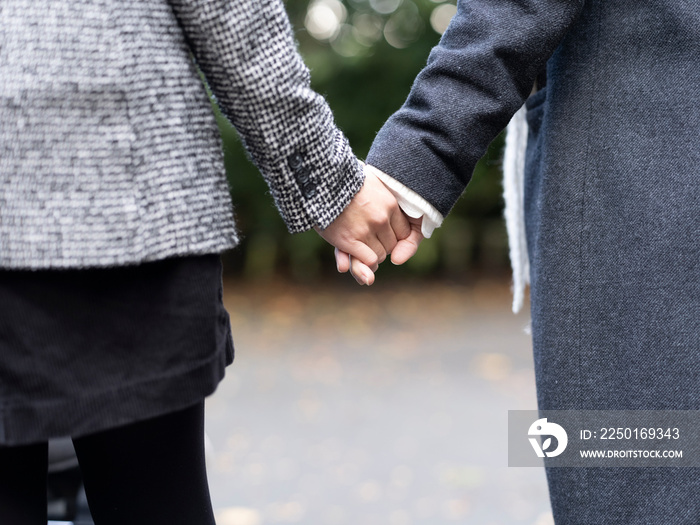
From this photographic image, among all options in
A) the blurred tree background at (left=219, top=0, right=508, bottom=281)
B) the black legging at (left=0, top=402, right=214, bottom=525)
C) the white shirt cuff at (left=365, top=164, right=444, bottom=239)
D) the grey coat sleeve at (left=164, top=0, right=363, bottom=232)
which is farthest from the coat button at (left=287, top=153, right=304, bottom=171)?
the blurred tree background at (left=219, top=0, right=508, bottom=281)

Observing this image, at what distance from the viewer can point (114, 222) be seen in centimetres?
101

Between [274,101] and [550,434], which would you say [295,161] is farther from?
[550,434]

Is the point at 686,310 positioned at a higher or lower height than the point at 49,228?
lower

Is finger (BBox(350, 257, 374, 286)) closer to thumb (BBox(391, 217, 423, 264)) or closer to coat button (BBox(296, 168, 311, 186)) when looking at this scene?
thumb (BBox(391, 217, 423, 264))

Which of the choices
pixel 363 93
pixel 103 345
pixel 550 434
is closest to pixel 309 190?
pixel 103 345

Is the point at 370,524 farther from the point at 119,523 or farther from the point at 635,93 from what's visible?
the point at 635,93

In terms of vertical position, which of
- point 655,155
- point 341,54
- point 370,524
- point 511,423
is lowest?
point 370,524

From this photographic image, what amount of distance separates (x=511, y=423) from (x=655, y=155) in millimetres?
1258

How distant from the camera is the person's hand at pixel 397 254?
1.56m

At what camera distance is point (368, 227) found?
1.47 m

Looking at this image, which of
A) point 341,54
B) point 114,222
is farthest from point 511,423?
point 341,54

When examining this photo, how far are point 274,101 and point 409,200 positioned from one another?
432mm

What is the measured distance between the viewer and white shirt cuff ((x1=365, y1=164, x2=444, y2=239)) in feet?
4.89

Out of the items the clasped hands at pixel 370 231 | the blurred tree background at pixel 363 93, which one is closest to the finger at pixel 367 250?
the clasped hands at pixel 370 231
